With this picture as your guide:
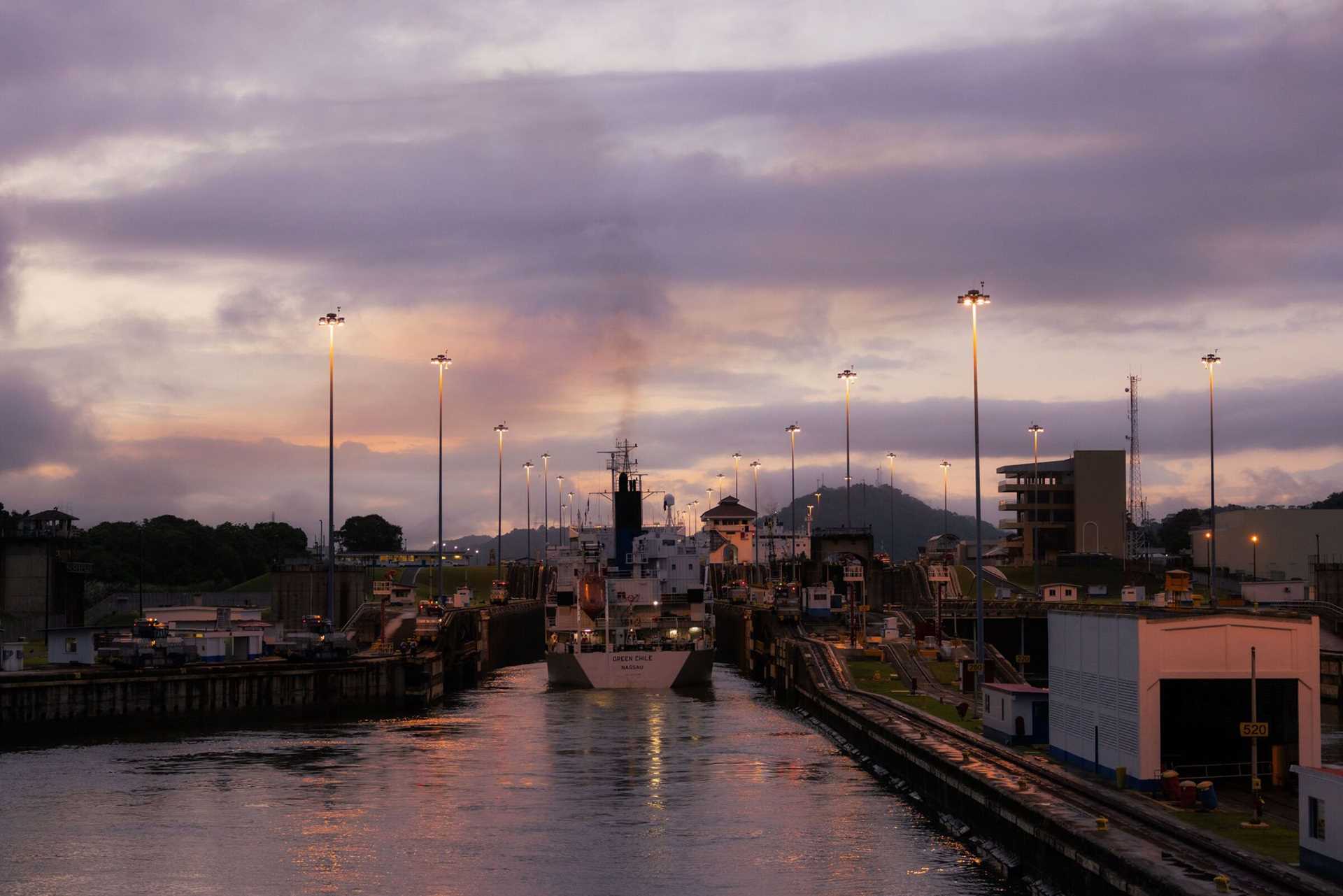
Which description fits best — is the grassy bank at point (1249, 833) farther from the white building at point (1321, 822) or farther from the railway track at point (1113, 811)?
the white building at point (1321, 822)

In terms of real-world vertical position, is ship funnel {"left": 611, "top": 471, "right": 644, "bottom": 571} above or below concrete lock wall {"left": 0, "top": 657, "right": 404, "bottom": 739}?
above

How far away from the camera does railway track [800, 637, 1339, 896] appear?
3303 cm

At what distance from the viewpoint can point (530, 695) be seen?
11375 cm

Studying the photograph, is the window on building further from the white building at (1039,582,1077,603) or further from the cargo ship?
the white building at (1039,582,1077,603)

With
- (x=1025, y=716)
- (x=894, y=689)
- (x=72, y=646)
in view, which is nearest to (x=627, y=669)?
(x=894, y=689)

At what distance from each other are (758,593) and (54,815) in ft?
429

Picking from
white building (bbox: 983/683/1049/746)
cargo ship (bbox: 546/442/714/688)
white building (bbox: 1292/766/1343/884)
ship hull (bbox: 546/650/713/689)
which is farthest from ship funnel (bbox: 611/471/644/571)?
white building (bbox: 1292/766/1343/884)

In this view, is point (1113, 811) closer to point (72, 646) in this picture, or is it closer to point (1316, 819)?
point (1316, 819)

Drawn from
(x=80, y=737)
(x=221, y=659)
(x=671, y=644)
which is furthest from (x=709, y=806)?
(x=671, y=644)

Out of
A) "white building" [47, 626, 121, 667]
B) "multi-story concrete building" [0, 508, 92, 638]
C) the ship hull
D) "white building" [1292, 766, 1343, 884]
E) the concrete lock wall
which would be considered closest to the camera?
"white building" [1292, 766, 1343, 884]

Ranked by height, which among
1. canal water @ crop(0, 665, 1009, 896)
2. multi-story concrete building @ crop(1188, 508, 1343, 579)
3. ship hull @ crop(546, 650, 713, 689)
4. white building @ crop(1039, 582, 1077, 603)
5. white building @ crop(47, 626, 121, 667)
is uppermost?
multi-story concrete building @ crop(1188, 508, 1343, 579)

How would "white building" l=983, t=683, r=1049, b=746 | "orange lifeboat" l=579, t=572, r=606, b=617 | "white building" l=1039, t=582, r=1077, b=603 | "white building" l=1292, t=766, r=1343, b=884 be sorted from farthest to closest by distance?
"white building" l=1039, t=582, r=1077, b=603
"orange lifeboat" l=579, t=572, r=606, b=617
"white building" l=983, t=683, r=1049, b=746
"white building" l=1292, t=766, r=1343, b=884

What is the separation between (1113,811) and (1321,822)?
896cm

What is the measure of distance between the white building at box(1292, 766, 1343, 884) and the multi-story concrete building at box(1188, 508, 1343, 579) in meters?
141
